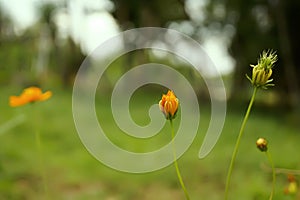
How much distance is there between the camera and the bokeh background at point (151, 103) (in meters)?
1.83

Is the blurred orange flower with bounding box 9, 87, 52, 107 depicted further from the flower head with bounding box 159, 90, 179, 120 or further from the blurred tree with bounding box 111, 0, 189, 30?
the blurred tree with bounding box 111, 0, 189, 30

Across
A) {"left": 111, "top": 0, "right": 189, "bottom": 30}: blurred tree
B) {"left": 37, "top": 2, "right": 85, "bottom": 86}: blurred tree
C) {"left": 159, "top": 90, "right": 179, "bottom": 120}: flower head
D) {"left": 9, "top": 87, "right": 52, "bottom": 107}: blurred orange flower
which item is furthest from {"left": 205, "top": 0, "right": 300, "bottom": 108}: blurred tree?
{"left": 159, "top": 90, "right": 179, "bottom": 120}: flower head

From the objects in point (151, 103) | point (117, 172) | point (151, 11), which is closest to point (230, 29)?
point (151, 11)

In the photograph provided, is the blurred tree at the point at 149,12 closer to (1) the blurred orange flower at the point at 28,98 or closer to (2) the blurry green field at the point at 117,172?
(2) the blurry green field at the point at 117,172

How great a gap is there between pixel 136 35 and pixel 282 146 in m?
4.90

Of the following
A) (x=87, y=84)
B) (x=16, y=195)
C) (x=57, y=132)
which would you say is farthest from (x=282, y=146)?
(x=87, y=84)

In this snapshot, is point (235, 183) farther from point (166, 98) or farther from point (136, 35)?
point (136, 35)

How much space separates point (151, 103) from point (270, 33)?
1.83 m

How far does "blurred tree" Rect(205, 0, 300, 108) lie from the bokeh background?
0.05 ft

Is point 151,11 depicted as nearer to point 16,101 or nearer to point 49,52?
point 49,52

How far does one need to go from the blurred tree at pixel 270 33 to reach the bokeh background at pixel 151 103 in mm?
14

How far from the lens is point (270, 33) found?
18.3ft

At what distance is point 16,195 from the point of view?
1594 mm

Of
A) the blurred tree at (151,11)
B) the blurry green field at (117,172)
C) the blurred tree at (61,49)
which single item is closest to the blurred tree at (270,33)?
the blurred tree at (151,11)
